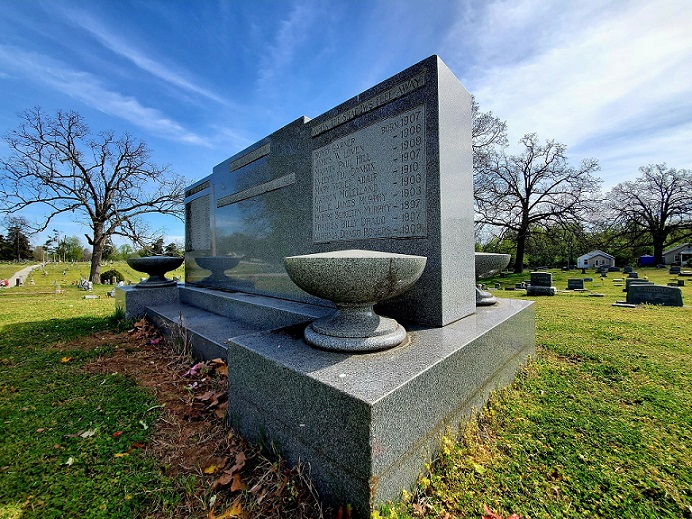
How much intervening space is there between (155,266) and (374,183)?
17.2 ft

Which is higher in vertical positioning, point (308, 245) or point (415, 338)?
point (308, 245)

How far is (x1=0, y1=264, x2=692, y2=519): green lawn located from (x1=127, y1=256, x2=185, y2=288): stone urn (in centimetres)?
261

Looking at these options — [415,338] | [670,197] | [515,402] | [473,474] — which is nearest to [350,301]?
[415,338]

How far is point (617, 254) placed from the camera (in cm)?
3925

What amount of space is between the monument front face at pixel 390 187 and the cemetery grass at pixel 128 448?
1726mm

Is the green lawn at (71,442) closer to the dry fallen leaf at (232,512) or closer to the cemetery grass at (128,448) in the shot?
the cemetery grass at (128,448)

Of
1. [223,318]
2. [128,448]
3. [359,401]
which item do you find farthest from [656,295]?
[128,448]

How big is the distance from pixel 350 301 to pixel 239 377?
0.97 metres

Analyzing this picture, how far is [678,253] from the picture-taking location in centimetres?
4094

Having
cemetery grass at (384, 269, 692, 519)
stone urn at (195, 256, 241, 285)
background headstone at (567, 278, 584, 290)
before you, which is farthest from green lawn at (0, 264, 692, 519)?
background headstone at (567, 278, 584, 290)

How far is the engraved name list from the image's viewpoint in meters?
2.86

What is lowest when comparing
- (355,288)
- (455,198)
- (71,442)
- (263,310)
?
(71,442)

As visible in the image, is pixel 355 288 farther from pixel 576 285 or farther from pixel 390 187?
pixel 576 285

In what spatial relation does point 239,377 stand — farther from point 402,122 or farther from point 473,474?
point 402,122
